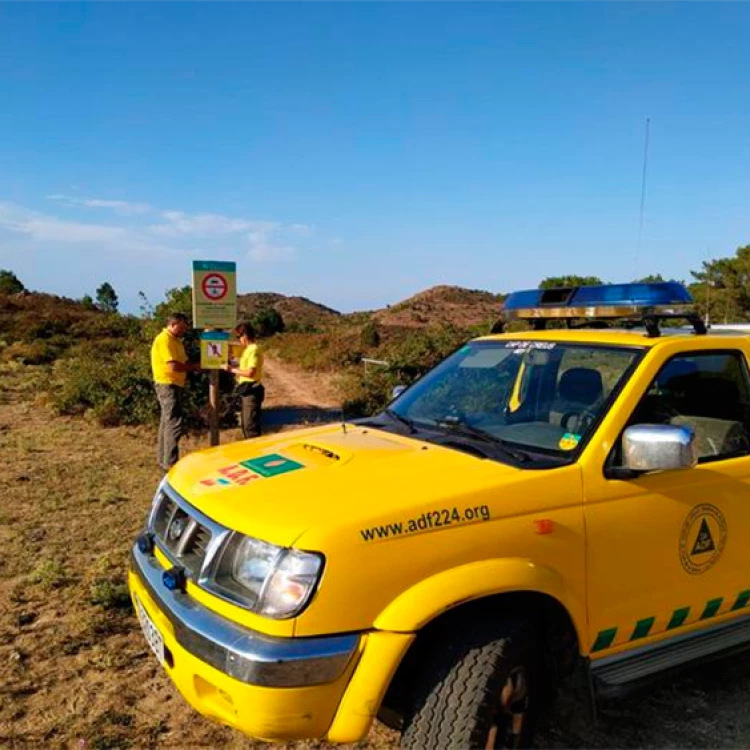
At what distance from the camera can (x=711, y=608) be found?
336 cm

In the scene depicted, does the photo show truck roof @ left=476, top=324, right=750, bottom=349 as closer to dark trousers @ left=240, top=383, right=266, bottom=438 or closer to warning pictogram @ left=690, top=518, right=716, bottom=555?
warning pictogram @ left=690, top=518, right=716, bottom=555

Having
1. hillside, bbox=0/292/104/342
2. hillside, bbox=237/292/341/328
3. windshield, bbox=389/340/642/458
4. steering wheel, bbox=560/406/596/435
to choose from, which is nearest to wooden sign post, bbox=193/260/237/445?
windshield, bbox=389/340/642/458

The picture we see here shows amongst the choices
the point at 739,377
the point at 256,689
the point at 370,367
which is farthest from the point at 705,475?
the point at 370,367

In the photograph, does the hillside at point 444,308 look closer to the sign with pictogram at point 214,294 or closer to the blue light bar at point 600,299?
the sign with pictogram at point 214,294

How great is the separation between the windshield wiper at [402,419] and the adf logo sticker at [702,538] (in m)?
1.34

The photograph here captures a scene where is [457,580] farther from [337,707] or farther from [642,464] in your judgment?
[642,464]

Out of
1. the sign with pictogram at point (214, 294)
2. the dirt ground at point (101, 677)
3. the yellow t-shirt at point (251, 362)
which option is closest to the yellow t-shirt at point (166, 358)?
the yellow t-shirt at point (251, 362)

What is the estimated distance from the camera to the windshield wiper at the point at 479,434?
10.1 ft

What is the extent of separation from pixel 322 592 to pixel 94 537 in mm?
4272

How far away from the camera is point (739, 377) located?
12.1 feet

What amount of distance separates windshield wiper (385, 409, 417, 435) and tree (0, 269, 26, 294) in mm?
35794

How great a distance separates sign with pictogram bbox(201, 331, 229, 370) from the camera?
7.82 metres

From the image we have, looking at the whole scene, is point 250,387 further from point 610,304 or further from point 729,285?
point 729,285

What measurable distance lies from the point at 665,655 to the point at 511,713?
0.86 m
